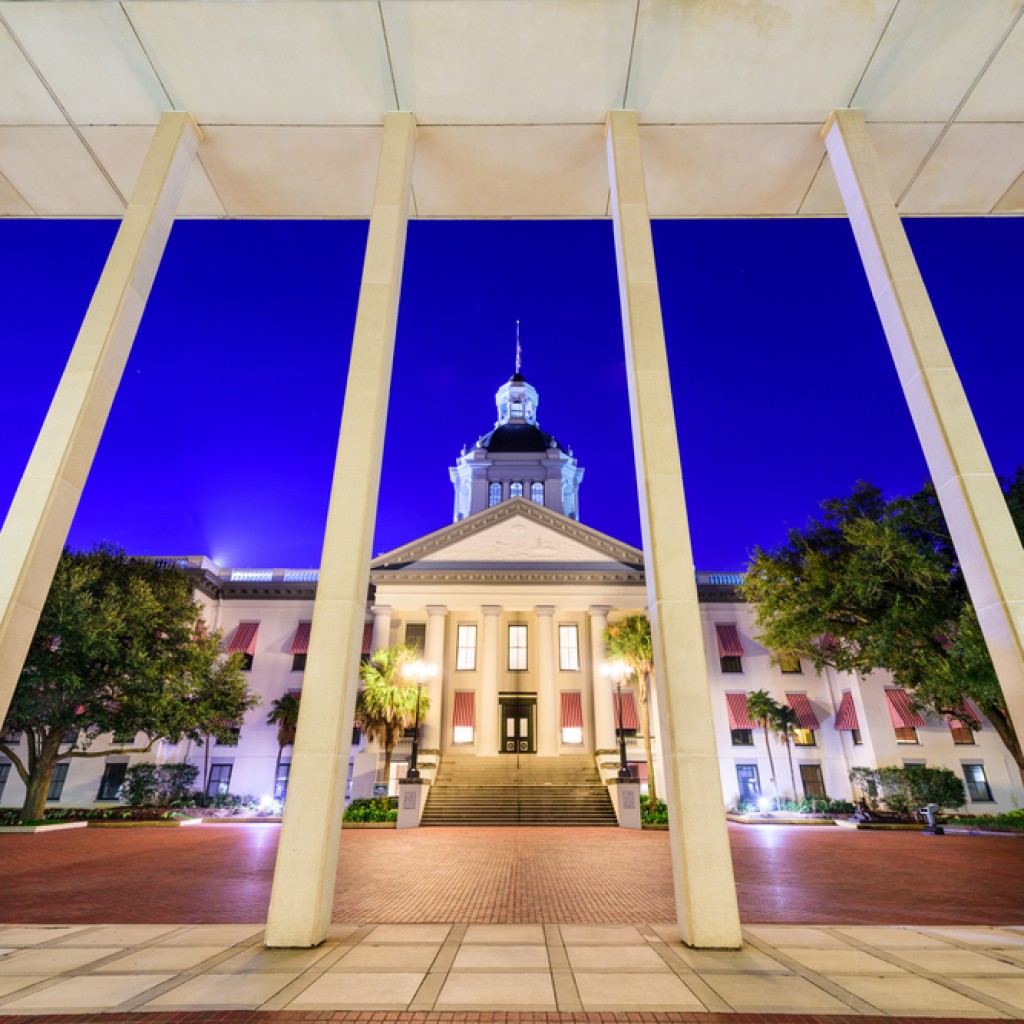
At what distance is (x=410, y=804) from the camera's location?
2016 centimetres

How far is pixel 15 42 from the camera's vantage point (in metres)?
7.12

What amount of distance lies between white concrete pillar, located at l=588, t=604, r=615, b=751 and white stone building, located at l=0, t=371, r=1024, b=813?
0.22 feet

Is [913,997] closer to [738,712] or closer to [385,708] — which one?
[385,708]

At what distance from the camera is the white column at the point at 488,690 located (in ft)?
88.1

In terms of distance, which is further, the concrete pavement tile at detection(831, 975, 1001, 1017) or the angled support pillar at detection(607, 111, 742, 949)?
the angled support pillar at detection(607, 111, 742, 949)

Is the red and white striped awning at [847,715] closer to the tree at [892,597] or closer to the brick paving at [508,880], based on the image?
the tree at [892,597]

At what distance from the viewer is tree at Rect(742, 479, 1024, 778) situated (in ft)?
50.9

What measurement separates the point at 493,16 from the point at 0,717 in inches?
341

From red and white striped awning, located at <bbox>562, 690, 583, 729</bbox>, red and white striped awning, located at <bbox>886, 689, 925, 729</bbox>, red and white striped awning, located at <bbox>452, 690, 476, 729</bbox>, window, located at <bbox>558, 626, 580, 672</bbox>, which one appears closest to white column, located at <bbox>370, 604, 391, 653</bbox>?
red and white striped awning, located at <bbox>452, 690, 476, 729</bbox>

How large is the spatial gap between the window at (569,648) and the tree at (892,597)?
1283cm

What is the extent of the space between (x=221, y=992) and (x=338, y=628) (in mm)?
2600

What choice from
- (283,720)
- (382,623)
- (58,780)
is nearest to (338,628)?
(382,623)

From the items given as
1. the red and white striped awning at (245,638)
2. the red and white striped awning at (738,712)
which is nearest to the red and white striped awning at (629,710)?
the red and white striped awning at (738,712)

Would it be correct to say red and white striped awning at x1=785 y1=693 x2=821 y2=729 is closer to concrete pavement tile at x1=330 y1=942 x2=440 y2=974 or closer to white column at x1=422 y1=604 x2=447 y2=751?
white column at x1=422 y1=604 x2=447 y2=751
